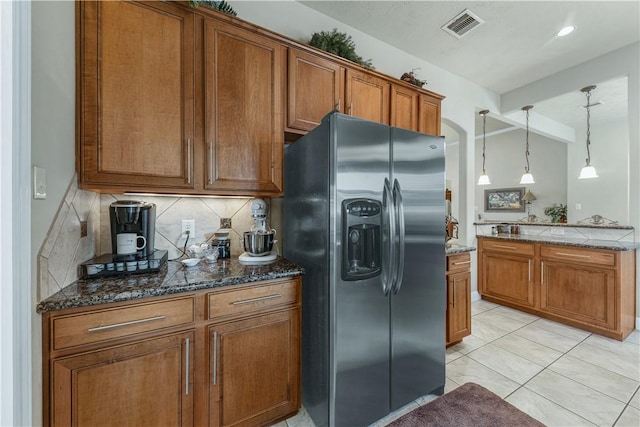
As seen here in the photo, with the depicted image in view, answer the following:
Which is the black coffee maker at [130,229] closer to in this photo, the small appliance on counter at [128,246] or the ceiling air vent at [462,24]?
the small appliance on counter at [128,246]

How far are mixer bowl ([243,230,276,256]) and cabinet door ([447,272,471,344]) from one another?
1.64 m

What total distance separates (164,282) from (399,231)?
1.32 m

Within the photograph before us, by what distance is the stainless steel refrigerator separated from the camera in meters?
1.39

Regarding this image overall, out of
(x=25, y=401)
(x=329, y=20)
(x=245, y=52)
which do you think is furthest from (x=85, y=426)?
(x=329, y=20)

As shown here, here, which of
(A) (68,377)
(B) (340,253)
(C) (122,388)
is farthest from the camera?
(B) (340,253)

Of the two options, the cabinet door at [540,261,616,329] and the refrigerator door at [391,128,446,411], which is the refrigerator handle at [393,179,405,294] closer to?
the refrigerator door at [391,128,446,411]

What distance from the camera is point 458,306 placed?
7.84 ft

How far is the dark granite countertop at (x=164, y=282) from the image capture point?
1.07 metres

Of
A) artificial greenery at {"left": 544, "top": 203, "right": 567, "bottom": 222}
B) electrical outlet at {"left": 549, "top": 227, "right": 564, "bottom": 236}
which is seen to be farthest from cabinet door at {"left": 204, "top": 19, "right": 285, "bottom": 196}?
artificial greenery at {"left": 544, "top": 203, "right": 567, "bottom": 222}

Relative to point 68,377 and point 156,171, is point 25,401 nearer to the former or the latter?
point 68,377

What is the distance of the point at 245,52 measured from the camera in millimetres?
1690

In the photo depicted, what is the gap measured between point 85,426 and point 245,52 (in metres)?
2.12

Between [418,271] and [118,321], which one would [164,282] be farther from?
[418,271]

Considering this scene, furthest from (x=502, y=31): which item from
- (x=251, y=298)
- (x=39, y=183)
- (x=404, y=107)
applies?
(x=39, y=183)
